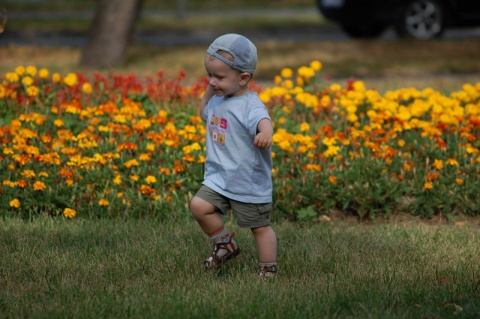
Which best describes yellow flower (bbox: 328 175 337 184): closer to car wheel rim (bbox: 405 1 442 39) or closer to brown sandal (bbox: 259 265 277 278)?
brown sandal (bbox: 259 265 277 278)

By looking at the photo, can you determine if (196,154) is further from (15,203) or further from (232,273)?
(232,273)

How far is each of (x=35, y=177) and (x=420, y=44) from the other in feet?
34.8

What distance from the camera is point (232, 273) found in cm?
505

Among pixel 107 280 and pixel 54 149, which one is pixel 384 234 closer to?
pixel 107 280

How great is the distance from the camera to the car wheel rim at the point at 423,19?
55.7 feet

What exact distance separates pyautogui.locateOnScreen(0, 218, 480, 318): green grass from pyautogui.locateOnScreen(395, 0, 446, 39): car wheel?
11.1m

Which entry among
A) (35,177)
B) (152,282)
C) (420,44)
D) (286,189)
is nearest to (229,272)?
(152,282)

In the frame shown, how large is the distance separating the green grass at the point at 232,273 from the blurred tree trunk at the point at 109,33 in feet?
23.8

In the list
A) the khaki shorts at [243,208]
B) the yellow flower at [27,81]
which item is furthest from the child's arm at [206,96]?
the yellow flower at [27,81]

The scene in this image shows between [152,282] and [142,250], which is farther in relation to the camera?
[142,250]

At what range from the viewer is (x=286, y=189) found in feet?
21.3

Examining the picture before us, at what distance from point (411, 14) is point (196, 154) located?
11.1 m

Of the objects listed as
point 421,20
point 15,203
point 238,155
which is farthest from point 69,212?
point 421,20

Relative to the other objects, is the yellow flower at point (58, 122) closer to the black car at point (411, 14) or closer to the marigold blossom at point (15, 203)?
the marigold blossom at point (15, 203)
